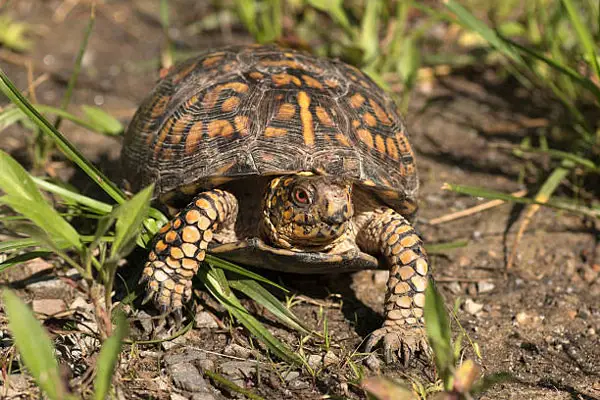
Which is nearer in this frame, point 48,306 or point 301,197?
point 301,197

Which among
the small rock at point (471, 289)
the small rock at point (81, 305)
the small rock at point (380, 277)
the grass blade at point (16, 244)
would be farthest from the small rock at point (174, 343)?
the small rock at point (471, 289)

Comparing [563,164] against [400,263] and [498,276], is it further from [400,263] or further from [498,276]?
[400,263]

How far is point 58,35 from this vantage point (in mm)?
5848

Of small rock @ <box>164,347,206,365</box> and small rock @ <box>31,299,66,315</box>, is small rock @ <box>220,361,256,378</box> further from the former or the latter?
small rock @ <box>31,299,66,315</box>

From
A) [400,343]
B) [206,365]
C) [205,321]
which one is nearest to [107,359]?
[206,365]

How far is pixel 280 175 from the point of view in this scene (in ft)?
9.77

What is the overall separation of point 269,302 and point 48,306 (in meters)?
0.89

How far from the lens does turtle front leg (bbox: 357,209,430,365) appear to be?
275cm

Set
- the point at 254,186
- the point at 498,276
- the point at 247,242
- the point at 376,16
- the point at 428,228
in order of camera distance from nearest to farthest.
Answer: the point at 247,242, the point at 254,186, the point at 498,276, the point at 428,228, the point at 376,16

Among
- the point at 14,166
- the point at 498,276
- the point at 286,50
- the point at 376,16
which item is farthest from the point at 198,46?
the point at 14,166

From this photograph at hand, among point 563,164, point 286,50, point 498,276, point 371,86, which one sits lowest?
point 498,276

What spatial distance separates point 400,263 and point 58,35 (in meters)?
4.07

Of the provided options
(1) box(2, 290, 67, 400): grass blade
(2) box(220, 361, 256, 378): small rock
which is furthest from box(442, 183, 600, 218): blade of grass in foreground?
(1) box(2, 290, 67, 400): grass blade

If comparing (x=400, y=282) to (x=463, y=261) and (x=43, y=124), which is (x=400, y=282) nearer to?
(x=463, y=261)
